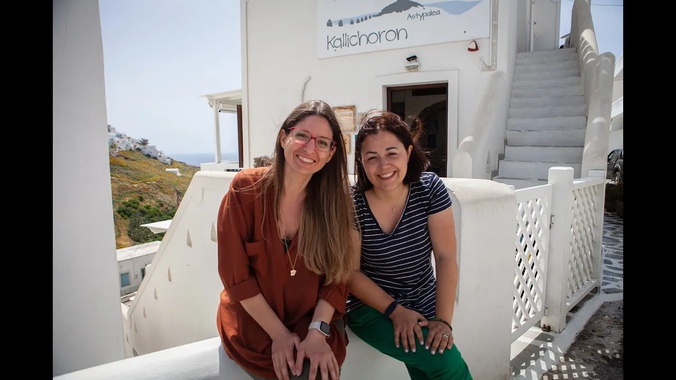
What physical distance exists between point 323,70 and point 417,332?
7616 mm

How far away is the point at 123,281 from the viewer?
762 cm

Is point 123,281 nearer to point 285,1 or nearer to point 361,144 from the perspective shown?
point 285,1

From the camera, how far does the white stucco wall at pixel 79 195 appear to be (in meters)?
1.72

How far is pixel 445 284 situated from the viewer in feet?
5.78

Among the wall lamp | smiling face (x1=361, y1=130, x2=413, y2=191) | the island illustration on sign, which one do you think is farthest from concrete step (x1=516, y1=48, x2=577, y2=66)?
smiling face (x1=361, y1=130, x2=413, y2=191)

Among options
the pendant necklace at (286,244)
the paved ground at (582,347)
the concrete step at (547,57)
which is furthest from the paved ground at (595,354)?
the concrete step at (547,57)

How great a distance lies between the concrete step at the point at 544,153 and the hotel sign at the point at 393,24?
205cm

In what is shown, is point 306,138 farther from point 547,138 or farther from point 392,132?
point 547,138

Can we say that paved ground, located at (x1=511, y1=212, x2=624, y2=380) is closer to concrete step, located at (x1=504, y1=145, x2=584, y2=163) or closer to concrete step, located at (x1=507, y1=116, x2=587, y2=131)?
concrete step, located at (x1=504, y1=145, x2=584, y2=163)

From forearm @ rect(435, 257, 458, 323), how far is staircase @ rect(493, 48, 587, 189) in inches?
189

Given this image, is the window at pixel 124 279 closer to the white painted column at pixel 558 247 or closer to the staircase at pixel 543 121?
the staircase at pixel 543 121

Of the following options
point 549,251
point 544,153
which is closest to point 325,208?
point 549,251

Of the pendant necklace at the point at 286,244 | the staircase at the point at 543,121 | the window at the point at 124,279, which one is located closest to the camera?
the pendant necklace at the point at 286,244
